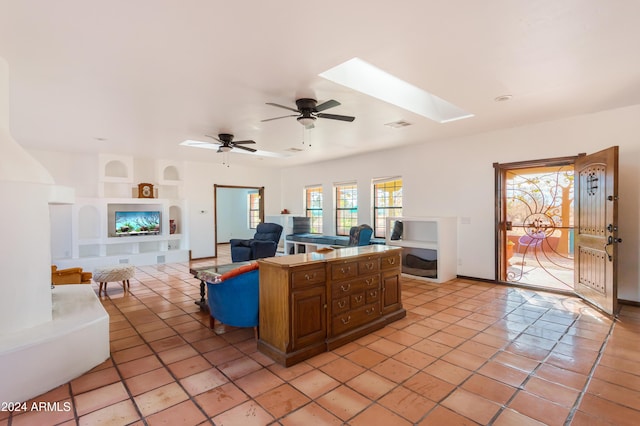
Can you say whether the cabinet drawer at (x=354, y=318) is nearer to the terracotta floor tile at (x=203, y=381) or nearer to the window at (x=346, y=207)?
the terracotta floor tile at (x=203, y=381)

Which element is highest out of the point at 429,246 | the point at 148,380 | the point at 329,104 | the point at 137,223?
the point at 329,104

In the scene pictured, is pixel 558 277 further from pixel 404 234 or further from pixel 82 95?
pixel 82 95

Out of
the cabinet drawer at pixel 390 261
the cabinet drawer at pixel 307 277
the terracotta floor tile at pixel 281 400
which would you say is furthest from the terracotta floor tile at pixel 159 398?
the cabinet drawer at pixel 390 261

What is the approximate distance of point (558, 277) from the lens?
19.2ft

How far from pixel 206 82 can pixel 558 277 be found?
668cm

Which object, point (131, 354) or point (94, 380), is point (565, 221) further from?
point (94, 380)

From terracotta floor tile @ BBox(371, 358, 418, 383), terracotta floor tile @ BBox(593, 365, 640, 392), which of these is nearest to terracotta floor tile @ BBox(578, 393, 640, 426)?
terracotta floor tile @ BBox(593, 365, 640, 392)

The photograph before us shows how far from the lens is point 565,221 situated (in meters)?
5.60

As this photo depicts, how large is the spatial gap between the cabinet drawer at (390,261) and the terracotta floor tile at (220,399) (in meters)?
1.92

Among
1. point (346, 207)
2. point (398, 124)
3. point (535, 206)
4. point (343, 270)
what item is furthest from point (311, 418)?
point (346, 207)

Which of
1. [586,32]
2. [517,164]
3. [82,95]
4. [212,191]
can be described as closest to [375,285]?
[586,32]

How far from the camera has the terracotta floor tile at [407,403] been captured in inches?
80.0

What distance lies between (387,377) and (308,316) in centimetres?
80

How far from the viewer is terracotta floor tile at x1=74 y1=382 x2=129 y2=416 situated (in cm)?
214
